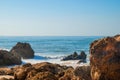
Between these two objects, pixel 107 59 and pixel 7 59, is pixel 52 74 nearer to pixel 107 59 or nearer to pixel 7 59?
pixel 107 59

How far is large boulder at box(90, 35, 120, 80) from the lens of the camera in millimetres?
9492

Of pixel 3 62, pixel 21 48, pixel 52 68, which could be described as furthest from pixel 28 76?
pixel 21 48

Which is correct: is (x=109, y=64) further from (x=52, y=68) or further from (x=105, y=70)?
(x=52, y=68)

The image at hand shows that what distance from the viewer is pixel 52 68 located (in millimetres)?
14727

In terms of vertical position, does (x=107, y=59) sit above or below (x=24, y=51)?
above

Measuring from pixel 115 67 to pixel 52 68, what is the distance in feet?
18.4

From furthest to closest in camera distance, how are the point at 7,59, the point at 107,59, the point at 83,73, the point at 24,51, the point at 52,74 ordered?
the point at 24,51, the point at 7,59, the point at 52,74, the point at 83,73, the point at 107,59

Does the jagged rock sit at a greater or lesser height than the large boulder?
lesser

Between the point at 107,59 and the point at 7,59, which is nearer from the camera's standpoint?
the point at 107,59

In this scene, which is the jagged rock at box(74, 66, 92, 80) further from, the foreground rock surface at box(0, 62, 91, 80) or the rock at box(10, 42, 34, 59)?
the rock at box(10, 42, 34, 59)

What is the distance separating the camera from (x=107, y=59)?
9.50 meters

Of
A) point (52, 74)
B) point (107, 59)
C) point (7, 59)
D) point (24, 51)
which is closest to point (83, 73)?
point (107, 59)

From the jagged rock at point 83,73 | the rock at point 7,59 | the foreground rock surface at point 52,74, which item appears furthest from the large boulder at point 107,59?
the rock at point 7,59

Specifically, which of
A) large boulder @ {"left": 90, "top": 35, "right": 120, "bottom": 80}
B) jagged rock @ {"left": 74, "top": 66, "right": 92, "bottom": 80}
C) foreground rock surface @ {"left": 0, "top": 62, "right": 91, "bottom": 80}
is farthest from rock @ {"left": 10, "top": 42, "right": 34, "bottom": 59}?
large boulder @ {"left": 90, "top": 35, "right": 120, "bottom": 80}
